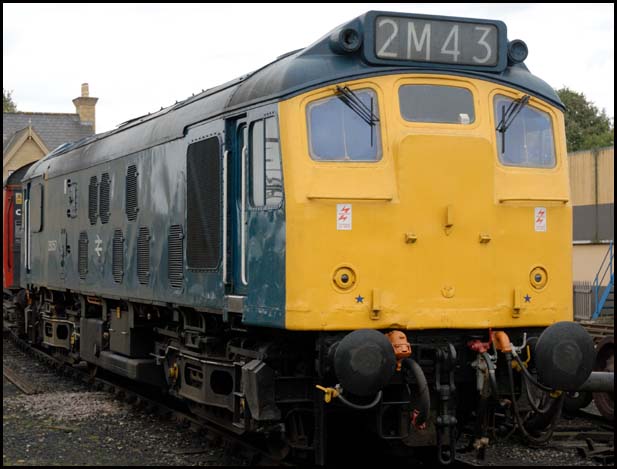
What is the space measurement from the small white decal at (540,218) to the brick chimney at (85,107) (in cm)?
5058

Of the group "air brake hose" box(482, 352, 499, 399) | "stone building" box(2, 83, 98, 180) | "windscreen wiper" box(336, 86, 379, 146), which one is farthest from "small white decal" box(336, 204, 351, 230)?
"stone building" box(2, 83, 98, 180)

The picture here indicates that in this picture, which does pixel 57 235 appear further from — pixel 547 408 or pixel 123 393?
pixel 547 408

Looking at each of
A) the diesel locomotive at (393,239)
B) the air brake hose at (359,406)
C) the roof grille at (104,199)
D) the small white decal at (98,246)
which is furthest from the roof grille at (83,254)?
the air brake hose at (359,406)

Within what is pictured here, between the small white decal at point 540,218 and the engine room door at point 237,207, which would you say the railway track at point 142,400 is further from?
the small white decal at point 540,218

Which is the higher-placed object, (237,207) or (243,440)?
(237,207)

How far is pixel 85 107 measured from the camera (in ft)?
186

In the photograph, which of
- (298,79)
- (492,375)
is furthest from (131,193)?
(492,375)

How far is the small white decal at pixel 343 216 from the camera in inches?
310

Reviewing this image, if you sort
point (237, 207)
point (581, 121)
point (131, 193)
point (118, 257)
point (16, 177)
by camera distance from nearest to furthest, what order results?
1. point (237, 207)
2. point (131, 193)
3. point (118, 257)
4. point (16, 177)
5. point (581, 121)

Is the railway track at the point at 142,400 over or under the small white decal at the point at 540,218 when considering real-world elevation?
under

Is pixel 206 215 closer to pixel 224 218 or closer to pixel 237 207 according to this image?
pixel 224 218

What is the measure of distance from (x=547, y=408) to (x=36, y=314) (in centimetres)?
1189

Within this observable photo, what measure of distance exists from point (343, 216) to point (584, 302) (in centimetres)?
2035

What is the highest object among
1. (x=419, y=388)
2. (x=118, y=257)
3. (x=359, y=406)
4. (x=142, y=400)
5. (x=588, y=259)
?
(x=118, y=257)
